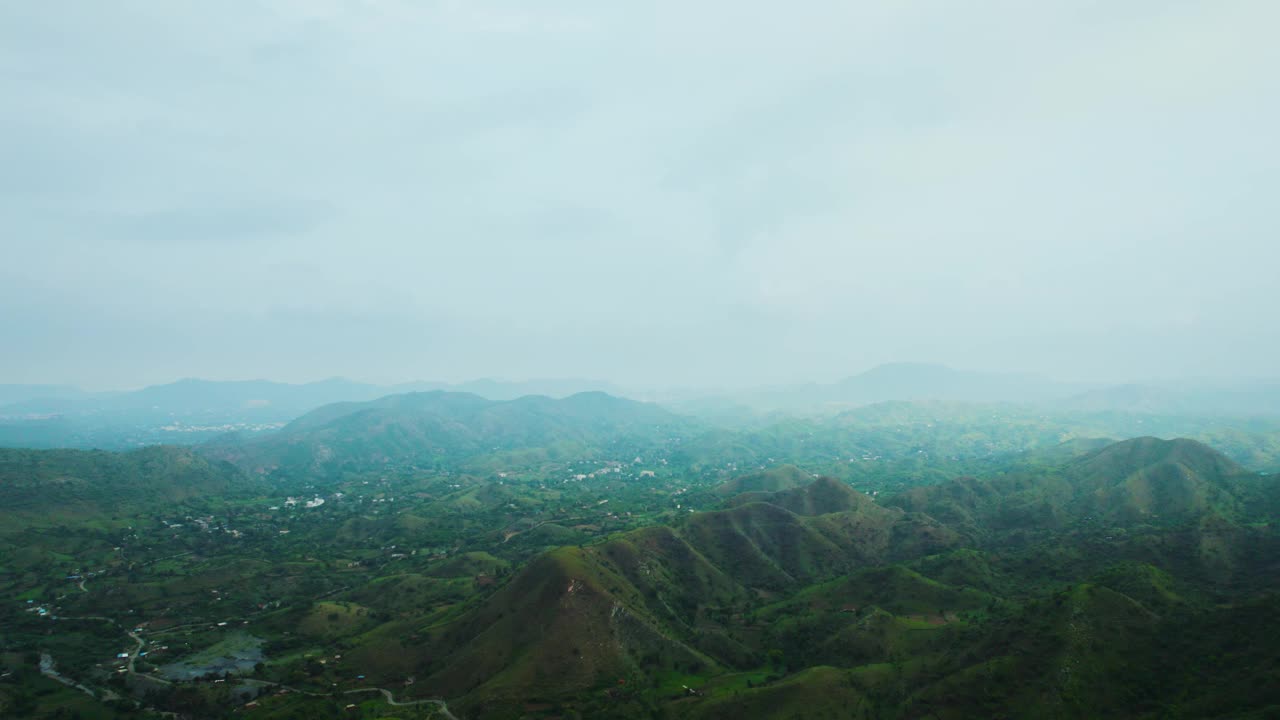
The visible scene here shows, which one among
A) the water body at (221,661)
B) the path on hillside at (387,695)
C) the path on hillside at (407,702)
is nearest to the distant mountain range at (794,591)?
the path on hillside at (407,702)

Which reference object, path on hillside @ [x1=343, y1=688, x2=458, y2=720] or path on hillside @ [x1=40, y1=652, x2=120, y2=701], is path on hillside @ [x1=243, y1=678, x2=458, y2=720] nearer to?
path on hillside @ [x1=343, y1=688, x2=458, y2=720]

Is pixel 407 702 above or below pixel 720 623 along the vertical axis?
above

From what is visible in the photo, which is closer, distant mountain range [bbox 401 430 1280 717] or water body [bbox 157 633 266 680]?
distant mountain range [bbox 401 430 1280 717]

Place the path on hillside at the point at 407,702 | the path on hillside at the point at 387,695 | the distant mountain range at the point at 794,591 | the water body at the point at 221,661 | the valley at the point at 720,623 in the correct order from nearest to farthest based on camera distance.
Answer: the valley at the point at 720,623, the path on hillside at the point at 407,702, the path on hillside at the point at 387,695, the distant mountain range at the point at 794,591, the water body at the point at 221,661

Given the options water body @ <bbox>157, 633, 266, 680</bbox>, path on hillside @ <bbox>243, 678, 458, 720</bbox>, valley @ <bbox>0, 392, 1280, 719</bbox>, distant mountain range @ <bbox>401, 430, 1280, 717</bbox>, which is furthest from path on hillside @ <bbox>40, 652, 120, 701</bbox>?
distant mountain range @ <bbox>401, 430, 1280, 717</bbox>

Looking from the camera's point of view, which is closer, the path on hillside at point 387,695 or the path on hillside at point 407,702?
the path on hillside at point 407,702

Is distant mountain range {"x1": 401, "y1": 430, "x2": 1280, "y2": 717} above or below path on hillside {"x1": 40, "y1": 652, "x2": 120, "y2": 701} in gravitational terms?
above

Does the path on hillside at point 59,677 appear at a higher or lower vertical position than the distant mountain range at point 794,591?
lower

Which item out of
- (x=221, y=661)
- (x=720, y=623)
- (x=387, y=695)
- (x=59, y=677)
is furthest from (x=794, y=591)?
(x=59, y=677)

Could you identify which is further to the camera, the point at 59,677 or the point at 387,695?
the point at 59,677

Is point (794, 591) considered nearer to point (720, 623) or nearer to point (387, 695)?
point (720, 623)

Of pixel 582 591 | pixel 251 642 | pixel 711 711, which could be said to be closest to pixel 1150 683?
pixel 711 711

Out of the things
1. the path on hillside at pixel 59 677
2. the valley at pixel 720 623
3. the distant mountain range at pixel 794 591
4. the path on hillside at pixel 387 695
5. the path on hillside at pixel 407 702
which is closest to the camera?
the valley at pixel 720 623

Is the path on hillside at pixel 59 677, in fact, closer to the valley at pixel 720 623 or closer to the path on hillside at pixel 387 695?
the valley at pixel 720 623
